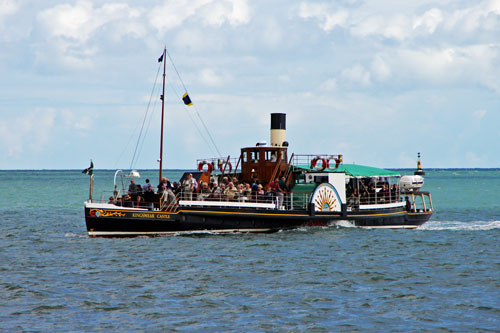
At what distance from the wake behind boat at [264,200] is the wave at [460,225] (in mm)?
2321

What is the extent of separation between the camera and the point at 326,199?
123 ft

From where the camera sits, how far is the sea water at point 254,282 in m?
18.6

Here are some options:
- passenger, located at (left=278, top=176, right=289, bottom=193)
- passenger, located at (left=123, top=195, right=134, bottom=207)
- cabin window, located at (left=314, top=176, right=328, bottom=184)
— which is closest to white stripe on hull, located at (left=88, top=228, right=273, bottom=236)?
passenger, located at (left=123, top=195, right=134, bottom=207)

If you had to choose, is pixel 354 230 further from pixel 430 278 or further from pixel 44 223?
pixel 44 223

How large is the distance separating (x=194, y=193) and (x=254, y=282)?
1068cm

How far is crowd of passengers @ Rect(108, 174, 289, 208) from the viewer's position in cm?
3366

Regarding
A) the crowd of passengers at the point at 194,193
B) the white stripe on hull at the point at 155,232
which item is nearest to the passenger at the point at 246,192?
the crowd of passengers at the point at 194,193

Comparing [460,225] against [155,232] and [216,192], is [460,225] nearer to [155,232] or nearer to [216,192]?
[216,192]

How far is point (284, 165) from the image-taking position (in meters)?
39.6

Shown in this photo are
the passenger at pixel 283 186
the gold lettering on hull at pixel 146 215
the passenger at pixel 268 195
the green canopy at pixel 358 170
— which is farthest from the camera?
the green canopy at pixel 358 170

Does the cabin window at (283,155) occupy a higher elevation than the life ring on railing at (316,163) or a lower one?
higher

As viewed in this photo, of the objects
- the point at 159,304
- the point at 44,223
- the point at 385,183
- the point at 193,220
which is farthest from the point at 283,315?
the point at 44,223

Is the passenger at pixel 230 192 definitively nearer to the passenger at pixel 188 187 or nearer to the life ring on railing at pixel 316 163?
the passenger at pixel 188 187

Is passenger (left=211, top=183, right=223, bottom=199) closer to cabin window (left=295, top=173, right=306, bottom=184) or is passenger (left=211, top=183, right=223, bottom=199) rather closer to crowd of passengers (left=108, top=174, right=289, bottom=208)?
crowd of passengers (left=108, top=174, right=289, bottom=208)
